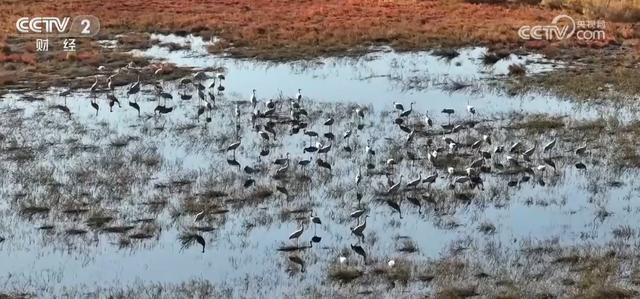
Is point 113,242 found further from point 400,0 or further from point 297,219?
point 400,0

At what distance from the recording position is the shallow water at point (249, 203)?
37.0 ft

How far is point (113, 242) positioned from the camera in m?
12.0

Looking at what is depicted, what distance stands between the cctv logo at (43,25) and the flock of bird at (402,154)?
9524 millimetres

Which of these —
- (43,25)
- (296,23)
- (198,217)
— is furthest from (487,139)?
(43,25)

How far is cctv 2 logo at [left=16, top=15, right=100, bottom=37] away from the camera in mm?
28188

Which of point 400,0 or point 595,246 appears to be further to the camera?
point 400,0

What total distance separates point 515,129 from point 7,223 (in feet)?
32.6

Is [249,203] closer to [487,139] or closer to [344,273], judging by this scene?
[344,273]

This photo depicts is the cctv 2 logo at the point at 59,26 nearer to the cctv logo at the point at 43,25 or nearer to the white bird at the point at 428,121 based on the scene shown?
the cctv logo at the point at 43,25

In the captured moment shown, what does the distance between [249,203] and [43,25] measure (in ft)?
60.7

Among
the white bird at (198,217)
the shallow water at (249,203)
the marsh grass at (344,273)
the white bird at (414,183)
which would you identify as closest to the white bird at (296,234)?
the shallow water at (249,203)

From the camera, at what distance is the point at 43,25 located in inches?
1152

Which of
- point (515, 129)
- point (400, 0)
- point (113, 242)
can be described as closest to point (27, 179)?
point (113, 242)

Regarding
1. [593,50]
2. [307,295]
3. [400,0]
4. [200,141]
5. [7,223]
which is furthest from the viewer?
[400,0]
